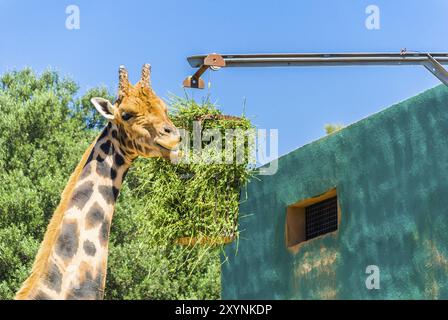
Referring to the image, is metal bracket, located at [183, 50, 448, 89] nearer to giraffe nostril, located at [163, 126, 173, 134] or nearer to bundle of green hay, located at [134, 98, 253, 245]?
giraffe nostril, located at [163, 126, 173, 134]

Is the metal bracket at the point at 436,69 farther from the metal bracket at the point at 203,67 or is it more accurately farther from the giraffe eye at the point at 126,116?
the giraffe eye at the point at 126,116

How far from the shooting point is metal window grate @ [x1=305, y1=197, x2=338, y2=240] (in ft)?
43.7

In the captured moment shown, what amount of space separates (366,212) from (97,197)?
18.3ft

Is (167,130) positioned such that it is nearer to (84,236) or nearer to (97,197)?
(97,197)

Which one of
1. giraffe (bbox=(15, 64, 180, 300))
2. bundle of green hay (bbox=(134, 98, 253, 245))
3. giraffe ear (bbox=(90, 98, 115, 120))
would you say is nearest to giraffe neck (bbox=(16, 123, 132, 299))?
giraffe (bbox=(15, 64, 180, 300))

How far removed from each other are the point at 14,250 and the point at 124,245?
111 inches

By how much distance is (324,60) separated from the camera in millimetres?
7859

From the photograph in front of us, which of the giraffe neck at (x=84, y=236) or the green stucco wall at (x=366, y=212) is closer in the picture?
the giraffe neck at (x=84, y=236)

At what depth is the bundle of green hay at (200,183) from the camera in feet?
33.9

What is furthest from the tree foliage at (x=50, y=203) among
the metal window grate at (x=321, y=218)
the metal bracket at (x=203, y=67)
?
the metal bracket at (x=203, y=67)

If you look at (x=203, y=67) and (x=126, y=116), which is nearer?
(x=126, y=116)

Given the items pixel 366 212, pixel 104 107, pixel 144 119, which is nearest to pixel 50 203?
pixel 366 212

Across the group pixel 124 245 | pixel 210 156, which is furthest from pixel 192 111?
pixel 124 245

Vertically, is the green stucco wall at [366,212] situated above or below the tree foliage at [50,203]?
below
